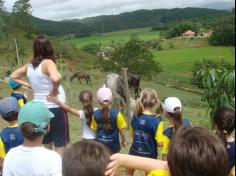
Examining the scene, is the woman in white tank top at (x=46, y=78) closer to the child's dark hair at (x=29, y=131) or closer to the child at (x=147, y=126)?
the child at (x=147, y=126)

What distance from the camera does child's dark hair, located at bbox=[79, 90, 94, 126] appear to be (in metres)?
4.17

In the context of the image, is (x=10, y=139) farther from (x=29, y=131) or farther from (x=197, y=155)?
(x=197, y=155)

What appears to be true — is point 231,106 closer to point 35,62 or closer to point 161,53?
point 35,62

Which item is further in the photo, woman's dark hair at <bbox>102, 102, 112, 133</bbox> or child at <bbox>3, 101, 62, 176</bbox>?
woman's dark hair at <bbox>102, 102, 112, 133</bbox>

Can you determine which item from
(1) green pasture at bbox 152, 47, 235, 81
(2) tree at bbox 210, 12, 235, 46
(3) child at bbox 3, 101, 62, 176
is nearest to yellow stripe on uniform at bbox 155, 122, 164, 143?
(3) child at bbox 3, 101, 62, 176

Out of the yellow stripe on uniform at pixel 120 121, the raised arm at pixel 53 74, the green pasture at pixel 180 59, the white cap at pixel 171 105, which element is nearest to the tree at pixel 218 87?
the white cap at pixel 171 105

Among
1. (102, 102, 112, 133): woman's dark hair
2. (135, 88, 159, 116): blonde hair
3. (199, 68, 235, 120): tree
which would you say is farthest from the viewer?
(102, 102, 112, 133): woman's dark hair

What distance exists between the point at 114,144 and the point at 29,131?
163cm

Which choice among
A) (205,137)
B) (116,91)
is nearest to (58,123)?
(205,137)

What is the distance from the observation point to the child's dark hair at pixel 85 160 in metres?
1.91

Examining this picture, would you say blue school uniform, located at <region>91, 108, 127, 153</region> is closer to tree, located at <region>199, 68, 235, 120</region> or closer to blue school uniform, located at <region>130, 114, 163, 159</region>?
blue school uniform, located at <region>130, 114, 163, 159</region>

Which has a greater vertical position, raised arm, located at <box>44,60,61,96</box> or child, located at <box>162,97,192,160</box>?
raised arm, located at <box>44,60,61,96</box>

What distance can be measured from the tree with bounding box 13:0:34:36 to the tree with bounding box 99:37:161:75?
23.7m

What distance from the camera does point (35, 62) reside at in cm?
395
